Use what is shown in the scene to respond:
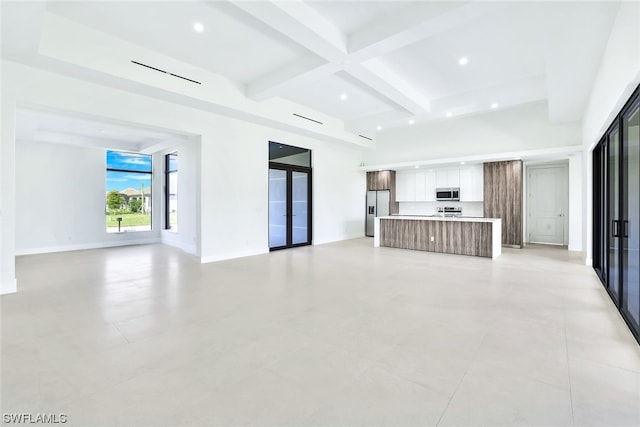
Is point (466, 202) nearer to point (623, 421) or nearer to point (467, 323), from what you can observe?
point (467, 323)

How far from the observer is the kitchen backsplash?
31.1 ft

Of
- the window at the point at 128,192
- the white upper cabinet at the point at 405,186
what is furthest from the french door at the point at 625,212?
the window at the point at 128,192

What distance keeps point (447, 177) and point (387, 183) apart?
196cm

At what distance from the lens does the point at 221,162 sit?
7074mm

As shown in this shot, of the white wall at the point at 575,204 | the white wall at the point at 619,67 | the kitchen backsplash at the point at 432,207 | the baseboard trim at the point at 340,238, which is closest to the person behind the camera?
the white wall at the point at 619,67

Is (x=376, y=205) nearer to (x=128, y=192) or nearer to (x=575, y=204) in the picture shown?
(x=575, y=204)

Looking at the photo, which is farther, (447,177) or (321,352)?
(447,177)

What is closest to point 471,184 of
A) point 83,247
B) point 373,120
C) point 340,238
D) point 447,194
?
point 447,194

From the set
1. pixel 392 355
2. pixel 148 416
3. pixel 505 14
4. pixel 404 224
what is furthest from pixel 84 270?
pixel 505 14

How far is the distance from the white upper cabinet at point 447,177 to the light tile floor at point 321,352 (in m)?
5.00

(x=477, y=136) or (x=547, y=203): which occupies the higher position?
(x=477, y=136)

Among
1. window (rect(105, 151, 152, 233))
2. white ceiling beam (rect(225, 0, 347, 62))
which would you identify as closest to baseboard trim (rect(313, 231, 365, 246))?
window (rect(105, 151, 152, 233))

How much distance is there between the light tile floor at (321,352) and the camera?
1.86 meters

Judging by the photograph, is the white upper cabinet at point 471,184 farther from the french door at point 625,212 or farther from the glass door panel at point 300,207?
the glass door panel at point 300,207
